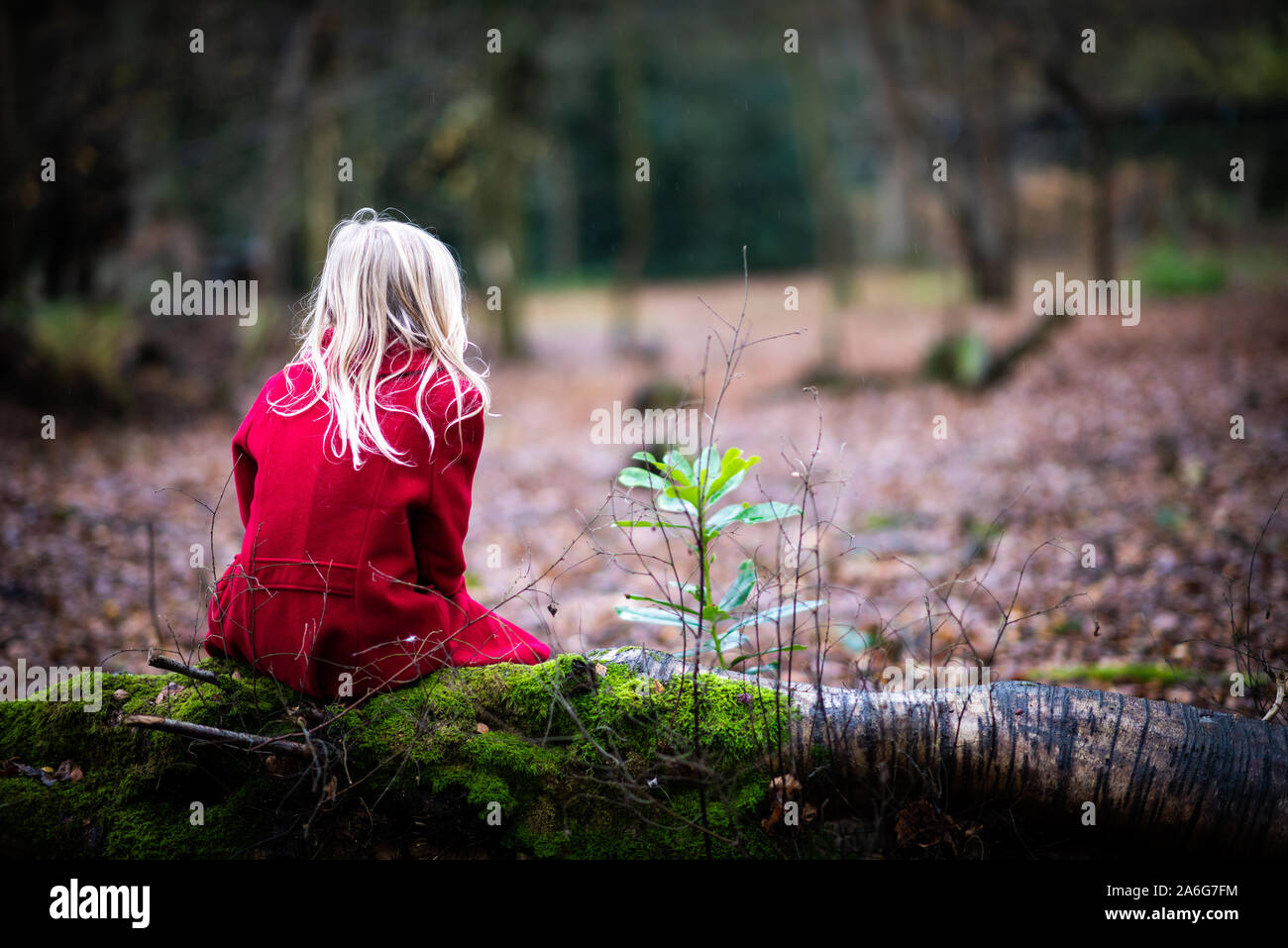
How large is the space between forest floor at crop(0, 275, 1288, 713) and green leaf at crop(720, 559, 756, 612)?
0.27 m

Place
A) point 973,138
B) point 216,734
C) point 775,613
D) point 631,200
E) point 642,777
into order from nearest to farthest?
point 216,734 → point 642,777 → point 775,613 → point 973,138 → point 631,200

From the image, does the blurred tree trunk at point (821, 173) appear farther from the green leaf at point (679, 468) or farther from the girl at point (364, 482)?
the girl at point (364, 482)

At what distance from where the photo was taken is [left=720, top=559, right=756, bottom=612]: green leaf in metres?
2.87

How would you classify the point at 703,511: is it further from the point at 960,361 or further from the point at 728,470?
the point at 960,361

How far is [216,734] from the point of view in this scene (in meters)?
2.42

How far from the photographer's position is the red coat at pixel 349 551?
8.63 ft

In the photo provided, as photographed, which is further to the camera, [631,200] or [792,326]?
[792,326]

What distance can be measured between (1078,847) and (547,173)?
34.0 meters

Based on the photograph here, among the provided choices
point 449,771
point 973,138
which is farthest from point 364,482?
point 973,138

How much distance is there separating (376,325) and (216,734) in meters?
1.21

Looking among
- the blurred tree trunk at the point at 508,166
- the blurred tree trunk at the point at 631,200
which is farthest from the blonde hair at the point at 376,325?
the blurred tree trunk at the point at 508,166

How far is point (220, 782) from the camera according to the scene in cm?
262
